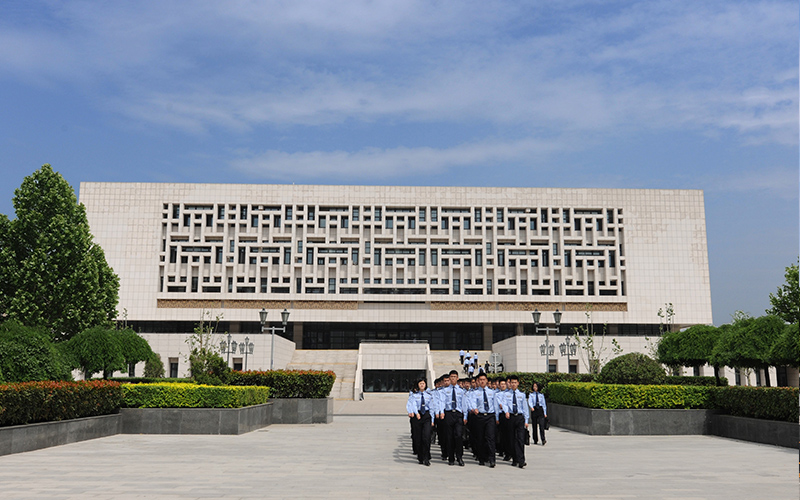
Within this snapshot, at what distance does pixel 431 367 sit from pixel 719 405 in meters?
30.3

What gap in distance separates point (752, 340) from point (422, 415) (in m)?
16.1

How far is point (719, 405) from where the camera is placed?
1777cm

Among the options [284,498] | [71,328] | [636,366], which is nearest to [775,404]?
[636,366]

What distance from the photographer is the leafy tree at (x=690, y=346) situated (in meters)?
35.7

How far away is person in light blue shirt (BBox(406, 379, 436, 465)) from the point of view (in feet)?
38.8

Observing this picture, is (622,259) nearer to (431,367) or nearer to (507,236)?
(507,236)

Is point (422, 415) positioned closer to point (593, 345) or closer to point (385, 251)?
point (593, 345)

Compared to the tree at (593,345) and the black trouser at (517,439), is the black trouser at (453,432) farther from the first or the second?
the tree at (593,345)

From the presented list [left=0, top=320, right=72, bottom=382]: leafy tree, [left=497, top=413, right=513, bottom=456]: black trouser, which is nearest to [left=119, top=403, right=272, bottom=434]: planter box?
[left=0, top=320, right=72, bottom=382]: leafy tree

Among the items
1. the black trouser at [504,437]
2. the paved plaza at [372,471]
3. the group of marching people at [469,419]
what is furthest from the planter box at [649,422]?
the group of marching people at [469,419]

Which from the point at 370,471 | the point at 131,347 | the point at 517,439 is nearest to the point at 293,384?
the point at 131,347

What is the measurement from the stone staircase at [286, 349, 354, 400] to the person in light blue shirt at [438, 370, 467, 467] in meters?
30.9

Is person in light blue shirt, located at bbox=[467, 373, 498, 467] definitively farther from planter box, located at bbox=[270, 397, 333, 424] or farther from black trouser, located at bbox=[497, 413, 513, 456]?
planter box, located at bbox=[270, 397, 333, 424]

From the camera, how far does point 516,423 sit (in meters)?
11.9
